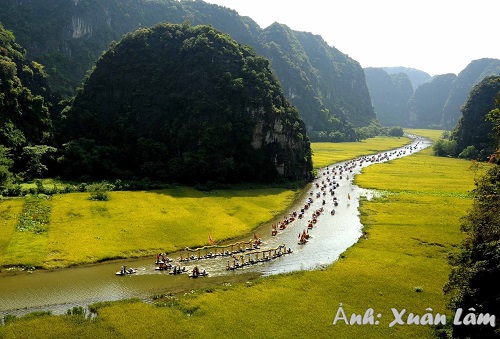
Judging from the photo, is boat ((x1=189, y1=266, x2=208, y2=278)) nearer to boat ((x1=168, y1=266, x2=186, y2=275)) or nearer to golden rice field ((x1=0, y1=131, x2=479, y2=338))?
boat ((x1=168, y1=266, x2=186, y2=275))

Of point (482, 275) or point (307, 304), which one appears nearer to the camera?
point (482, 275)

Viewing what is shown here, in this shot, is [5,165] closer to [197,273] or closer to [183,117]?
[183,117]

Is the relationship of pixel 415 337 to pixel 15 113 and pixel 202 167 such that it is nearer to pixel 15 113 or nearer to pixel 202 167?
pixel 202 167

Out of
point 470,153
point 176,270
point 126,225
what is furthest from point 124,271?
point 470,153

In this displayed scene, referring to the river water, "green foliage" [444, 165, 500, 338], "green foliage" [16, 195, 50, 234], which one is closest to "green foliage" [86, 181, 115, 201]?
"green foliage" [16, 195, 50, 234]

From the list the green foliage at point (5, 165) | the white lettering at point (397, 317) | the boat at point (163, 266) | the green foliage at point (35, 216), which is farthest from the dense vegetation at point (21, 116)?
the white lettering at point (397, 317)

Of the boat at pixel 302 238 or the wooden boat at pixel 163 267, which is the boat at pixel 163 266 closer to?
the wooden boat at pixel 163 267
